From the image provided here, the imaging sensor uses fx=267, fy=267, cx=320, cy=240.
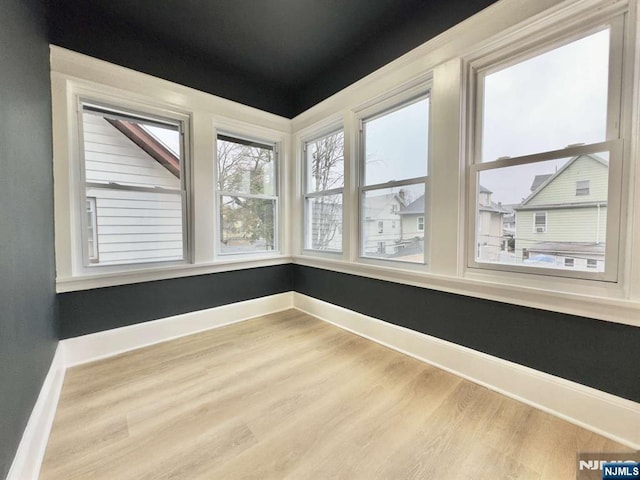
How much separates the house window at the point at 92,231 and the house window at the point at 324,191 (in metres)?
2.08

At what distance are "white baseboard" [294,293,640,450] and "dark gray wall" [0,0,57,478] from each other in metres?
2.28

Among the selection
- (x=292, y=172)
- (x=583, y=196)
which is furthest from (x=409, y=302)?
(x=292, y=172)

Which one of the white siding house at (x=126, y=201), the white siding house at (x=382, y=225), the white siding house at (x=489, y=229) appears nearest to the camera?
the white siding house at (x=489, y=229)

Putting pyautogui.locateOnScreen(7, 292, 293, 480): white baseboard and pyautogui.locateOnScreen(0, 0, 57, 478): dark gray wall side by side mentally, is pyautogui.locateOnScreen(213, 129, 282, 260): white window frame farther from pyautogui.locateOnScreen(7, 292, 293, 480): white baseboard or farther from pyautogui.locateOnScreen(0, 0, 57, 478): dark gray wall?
pyautogui.locateOnScreen(0, 0, 57, 478): dark gray wall

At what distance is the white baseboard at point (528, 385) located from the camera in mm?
1359

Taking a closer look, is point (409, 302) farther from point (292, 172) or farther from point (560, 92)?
point (292, 172)

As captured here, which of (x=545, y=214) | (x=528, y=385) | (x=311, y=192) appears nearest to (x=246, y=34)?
(x=311, y=192)

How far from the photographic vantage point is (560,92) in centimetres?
155

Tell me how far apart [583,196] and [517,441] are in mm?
1354

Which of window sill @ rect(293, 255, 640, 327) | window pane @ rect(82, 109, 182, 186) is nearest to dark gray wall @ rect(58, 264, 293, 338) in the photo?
window pane @ rect(82, 109, 182, 186)

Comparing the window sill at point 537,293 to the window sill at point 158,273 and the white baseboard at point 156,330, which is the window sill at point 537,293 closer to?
the window sill at point 158,273

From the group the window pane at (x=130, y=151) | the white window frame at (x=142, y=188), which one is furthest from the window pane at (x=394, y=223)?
the window pane at (x=130, y=151)

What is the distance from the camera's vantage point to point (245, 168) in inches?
125

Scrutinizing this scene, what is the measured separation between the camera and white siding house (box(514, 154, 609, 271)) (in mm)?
1438
